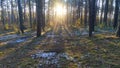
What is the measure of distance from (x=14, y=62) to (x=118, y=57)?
17.2ft

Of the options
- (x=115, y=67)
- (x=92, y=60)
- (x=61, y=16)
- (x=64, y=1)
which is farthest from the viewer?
(x=61, y=16)

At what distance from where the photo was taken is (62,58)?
10.3 metres

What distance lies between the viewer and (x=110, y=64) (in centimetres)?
Result: 875

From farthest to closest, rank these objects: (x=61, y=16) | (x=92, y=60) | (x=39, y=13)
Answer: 1. (x=61, y=16)
2. (x=39, y=13)
3. (x=92, y=60)

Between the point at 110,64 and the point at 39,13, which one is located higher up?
the point at 39,13

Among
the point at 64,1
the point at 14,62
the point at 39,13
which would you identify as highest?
the point at 64,1

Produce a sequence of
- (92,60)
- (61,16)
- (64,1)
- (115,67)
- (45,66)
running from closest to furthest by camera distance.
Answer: (115,67)
(45,66)
(92,60)
(64,1)
(61,16)

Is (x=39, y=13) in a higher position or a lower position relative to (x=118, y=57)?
higher

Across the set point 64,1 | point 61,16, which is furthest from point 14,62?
point 61,16

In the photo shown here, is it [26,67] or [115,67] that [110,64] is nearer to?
[115,67]

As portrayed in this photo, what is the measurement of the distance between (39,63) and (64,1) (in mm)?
63379

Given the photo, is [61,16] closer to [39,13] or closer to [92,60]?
[39,13]

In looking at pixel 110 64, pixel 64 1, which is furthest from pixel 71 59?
pixel 64 1

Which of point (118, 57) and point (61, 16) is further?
point (61, 16)
